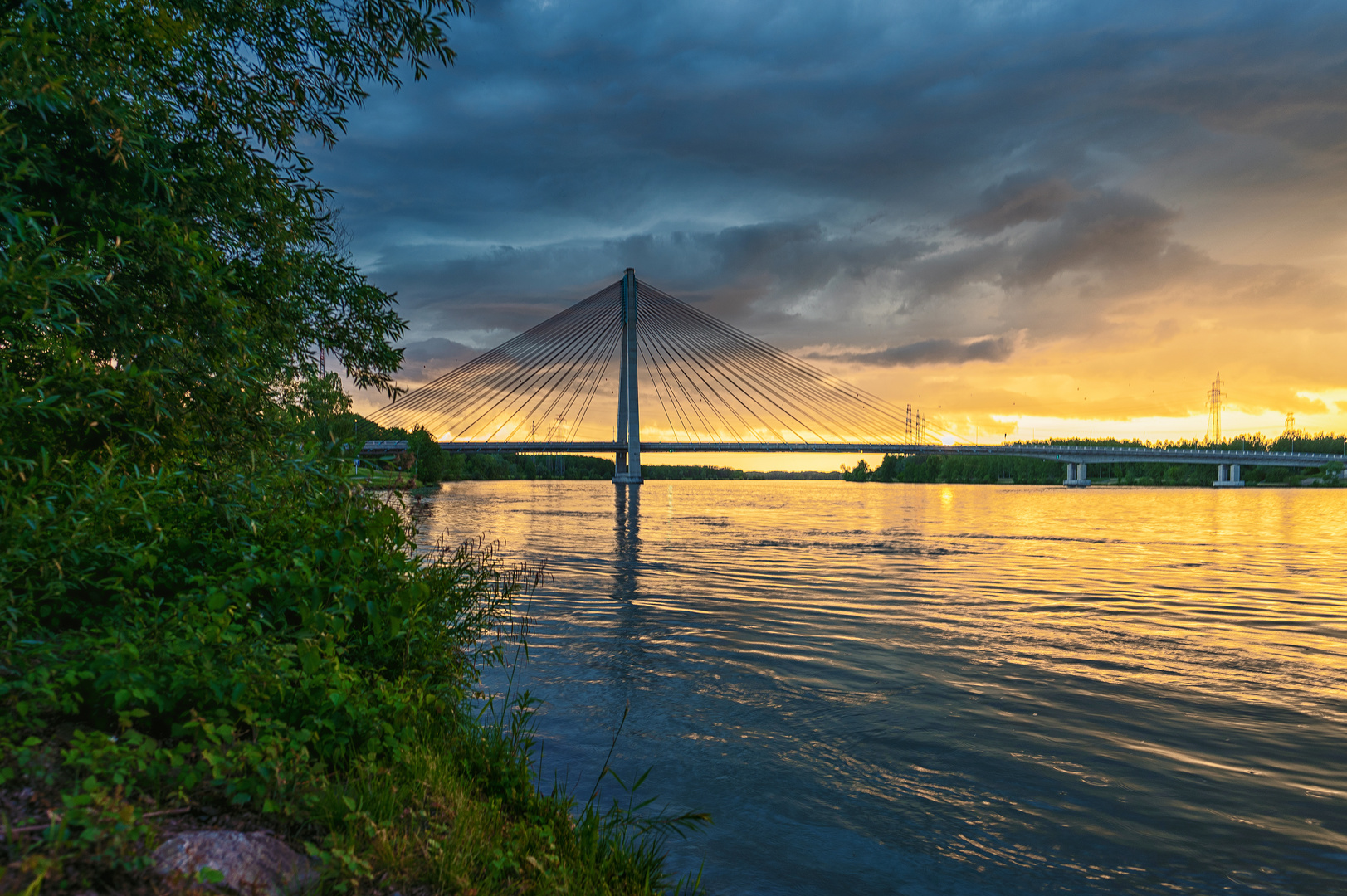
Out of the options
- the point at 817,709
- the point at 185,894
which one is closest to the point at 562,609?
the point at 817,709

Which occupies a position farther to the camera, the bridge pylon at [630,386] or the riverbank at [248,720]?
the bridge pylon at [630,386]

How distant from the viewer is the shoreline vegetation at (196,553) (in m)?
3.70

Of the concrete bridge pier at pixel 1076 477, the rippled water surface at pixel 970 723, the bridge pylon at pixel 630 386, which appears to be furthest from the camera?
the concrete bridge pier at pixel 1076 477

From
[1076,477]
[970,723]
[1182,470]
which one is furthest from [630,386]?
[1182,470]

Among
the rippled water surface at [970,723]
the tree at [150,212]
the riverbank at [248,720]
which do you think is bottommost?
the rippled water surface at [970,723]

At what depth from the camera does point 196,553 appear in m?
5.83

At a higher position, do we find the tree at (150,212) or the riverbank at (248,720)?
the tree at (150,212)

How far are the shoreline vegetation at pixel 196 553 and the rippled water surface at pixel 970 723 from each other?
1247 millimetres

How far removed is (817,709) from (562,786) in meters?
3.70

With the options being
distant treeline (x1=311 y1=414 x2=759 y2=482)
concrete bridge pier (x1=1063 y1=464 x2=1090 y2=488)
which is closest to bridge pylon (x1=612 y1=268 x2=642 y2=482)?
distant treeline (x1=311 y1=414 x2=759 y2=482)

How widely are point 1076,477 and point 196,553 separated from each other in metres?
158

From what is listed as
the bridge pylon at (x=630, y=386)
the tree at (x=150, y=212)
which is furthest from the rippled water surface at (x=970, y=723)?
the bridge pylon at (x=630, y=386)

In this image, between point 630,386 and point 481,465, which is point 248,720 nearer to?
point 630,386

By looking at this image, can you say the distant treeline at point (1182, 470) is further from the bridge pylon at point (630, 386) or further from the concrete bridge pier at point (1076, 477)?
the bridge pylon at point (630, 386)
